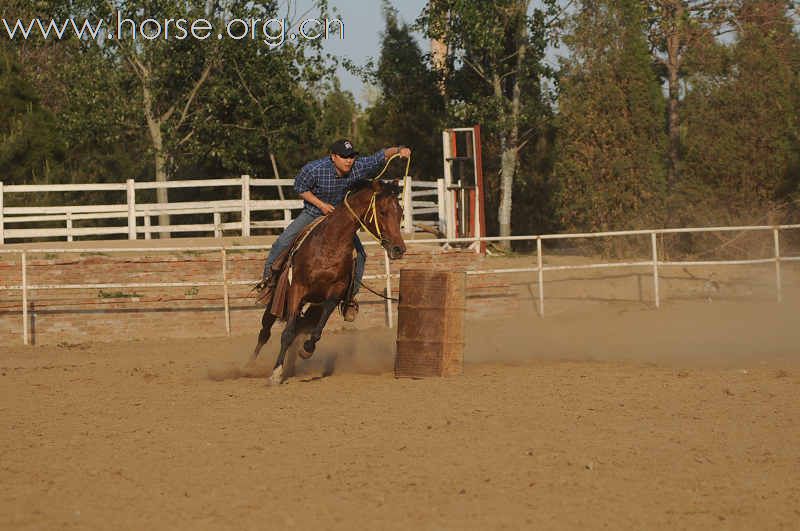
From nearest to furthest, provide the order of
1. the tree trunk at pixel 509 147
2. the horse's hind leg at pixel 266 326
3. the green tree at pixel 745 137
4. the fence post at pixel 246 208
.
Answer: the horse's hind leg at pixel 266 326 → the fence post at pixel 246 208 → the green tree at pixel 745 137 → the tree trunk at pixel 509 147

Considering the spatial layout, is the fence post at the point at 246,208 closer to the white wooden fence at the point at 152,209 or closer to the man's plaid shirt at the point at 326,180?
the white wooden fence at the point at 152,209

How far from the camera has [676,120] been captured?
25.4m

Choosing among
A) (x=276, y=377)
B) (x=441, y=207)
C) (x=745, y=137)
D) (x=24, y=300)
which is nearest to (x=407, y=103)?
(x=441, y=207)

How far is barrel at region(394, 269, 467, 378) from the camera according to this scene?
33.2 ft

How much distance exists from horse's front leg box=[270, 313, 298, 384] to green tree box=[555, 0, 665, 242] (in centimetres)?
1329

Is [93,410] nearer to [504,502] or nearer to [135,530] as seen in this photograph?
[135,530]

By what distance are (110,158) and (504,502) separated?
24183 millimetres

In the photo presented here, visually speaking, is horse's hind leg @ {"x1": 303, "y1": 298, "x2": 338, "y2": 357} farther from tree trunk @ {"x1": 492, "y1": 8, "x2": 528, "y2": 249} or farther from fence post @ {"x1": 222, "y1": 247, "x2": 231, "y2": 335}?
tree trunk @ {"x1": 492, "y1": 8, "x2": 528, "y2": 249}

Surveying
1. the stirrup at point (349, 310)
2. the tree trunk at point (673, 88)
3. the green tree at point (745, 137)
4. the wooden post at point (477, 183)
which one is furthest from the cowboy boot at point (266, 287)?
the tree trunk at point (673, 88)

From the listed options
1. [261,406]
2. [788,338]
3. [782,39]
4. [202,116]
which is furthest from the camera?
[202,116]

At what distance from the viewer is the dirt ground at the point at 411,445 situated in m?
5.33

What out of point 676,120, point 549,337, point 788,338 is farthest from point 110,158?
point 788,338

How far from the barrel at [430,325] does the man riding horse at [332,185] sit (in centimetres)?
53

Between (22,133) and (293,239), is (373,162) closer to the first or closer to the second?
(293,239)
